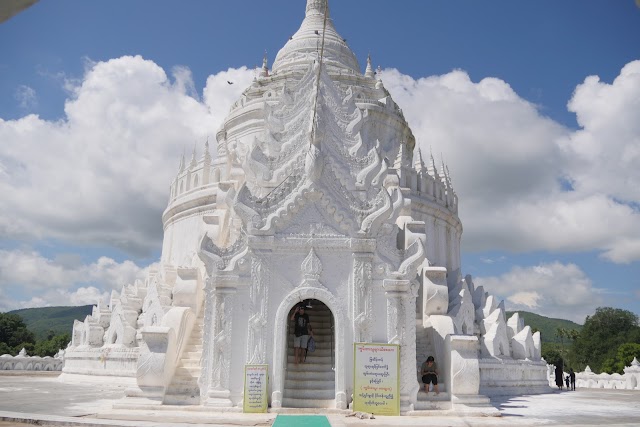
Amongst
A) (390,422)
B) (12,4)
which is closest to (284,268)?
(390,422)

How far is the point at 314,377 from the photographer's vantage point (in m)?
17.2

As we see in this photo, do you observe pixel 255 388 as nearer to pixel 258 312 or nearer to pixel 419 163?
pixel 258 312

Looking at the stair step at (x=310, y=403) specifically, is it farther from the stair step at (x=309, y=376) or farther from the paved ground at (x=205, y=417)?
the stair step at (x=309, y=376)

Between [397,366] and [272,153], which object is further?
[272,153]

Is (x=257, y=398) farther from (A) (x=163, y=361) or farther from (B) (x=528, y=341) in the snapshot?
(B) (x=528, y=341)

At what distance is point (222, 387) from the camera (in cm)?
1559

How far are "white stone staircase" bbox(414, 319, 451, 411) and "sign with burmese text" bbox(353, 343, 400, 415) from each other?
3.45 ft

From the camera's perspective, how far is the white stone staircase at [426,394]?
15914mm

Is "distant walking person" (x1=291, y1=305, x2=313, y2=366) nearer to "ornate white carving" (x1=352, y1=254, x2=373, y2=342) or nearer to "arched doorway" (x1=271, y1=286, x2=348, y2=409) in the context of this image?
"arched doorway" (x1=271, y1=286, x2=348, y2=409)

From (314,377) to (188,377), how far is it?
3.79 metres

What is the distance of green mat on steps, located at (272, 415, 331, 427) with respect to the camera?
12977 millimetres

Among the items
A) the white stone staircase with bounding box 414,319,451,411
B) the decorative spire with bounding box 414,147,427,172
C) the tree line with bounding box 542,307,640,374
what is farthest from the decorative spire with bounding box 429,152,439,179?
the tree line with bounding box 542,307,640,374

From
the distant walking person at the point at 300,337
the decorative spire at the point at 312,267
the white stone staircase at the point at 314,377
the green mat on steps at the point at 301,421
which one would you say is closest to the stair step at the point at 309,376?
the white stone staircase at the point at 314,377

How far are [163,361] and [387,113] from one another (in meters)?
22.7
